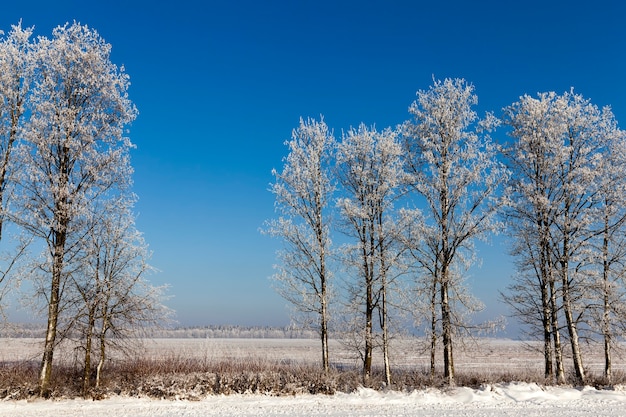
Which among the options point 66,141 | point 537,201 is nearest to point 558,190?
point 537,201

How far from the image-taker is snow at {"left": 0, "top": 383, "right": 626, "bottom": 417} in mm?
13766

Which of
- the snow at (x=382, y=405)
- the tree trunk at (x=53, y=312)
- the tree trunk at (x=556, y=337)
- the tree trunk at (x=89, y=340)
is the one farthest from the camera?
the tree trunk at (x=556, y=337)

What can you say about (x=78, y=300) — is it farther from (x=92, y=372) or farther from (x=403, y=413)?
(x=403, y=413)

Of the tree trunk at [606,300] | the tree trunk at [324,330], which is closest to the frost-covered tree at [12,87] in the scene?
the tree trunk at [324,330]

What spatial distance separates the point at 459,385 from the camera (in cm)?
1828

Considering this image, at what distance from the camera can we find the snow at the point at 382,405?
13766 mm

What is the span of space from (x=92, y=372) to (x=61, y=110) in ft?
32.9

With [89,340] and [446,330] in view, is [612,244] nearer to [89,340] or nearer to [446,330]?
[446,330]

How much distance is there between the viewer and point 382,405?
1539cm

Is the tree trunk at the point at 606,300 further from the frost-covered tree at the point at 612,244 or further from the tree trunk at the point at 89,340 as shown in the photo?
the tree trunk at the point at 89,340

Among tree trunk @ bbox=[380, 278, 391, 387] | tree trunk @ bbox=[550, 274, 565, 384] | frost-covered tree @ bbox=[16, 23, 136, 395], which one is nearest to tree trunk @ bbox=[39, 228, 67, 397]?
frost-covered tree @ bbox=[16, 23, 136, 395]

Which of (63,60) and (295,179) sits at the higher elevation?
(63,60)

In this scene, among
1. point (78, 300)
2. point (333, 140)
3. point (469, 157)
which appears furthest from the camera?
point (333, 140)

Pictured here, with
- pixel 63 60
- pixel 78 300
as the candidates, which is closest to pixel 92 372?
pixel 78 300
